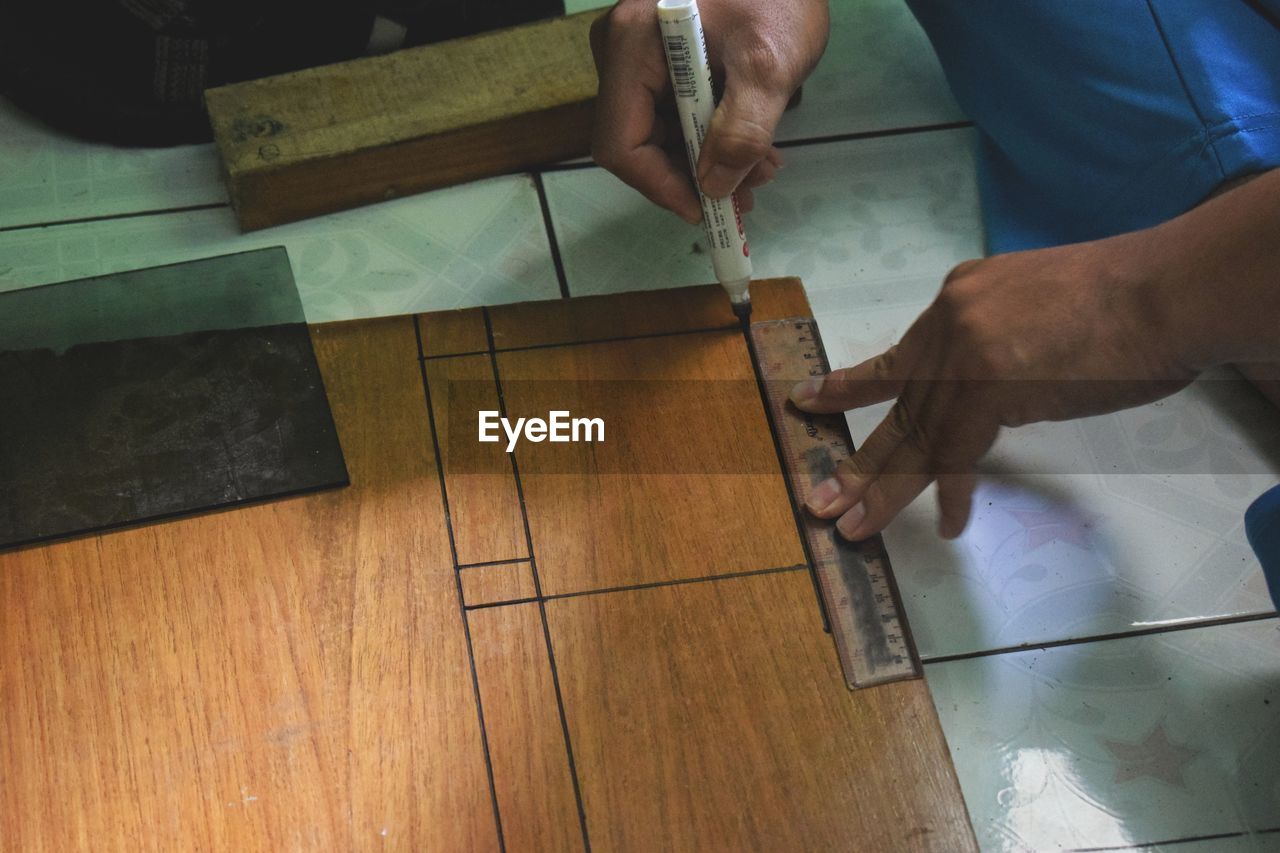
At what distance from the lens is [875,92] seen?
135 centimetres

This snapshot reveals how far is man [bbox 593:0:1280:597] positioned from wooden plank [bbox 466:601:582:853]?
0.28 m

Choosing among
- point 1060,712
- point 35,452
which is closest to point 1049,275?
point 1060,712

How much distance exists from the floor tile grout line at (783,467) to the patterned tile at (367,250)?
0.71 ft

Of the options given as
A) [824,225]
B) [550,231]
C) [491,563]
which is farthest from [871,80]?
[491,563]

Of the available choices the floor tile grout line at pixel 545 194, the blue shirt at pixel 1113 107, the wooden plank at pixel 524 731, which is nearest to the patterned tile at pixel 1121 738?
the blue shirt at pixel 1113 107

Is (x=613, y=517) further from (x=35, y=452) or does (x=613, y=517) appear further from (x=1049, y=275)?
(x=35, y=452)

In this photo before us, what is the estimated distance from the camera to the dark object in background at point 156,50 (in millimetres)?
1216

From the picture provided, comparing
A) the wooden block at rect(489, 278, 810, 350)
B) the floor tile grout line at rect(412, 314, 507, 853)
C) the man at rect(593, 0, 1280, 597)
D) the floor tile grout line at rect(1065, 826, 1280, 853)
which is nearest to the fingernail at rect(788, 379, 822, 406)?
the man at rect(593, 0, 1280, 597)

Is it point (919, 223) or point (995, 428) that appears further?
point (919, 223)

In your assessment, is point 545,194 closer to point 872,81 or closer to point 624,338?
point 624,338

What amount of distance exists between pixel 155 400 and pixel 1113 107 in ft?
3.11

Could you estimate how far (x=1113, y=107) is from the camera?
1066 mm

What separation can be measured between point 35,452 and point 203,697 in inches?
11.6

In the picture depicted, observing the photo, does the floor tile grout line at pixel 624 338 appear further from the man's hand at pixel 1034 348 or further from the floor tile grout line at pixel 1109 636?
the floor tile grout line at pixel 1109 636
